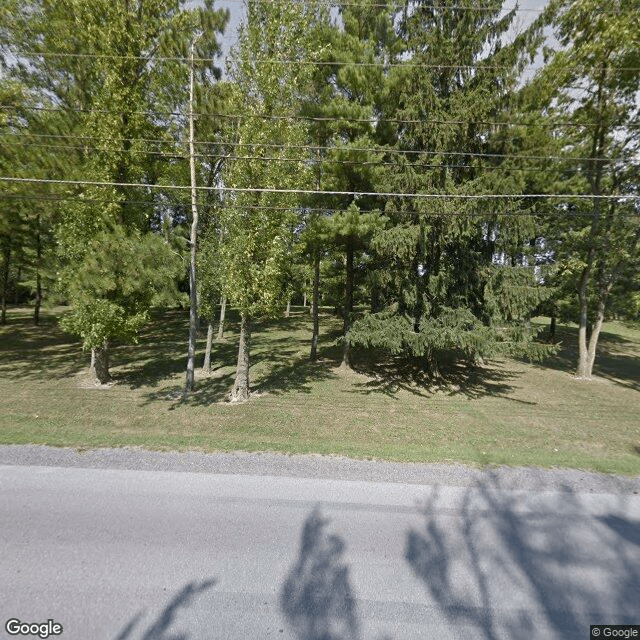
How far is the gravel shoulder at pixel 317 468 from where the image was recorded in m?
4.51

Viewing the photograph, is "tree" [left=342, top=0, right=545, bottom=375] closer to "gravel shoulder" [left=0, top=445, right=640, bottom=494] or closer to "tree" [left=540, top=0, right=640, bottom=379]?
"tree" [left=540, top=0, right=640, bottom=379]

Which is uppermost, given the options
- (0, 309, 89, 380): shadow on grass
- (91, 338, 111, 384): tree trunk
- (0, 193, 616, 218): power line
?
(0, 193, 616, 218): power line

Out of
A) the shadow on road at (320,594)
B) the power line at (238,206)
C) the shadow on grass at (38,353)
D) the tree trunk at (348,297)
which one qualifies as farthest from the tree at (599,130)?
the shadow on grass at (38,353)

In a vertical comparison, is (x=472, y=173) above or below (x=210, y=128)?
below

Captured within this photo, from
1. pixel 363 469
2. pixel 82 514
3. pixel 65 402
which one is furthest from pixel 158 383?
pixel 363 469

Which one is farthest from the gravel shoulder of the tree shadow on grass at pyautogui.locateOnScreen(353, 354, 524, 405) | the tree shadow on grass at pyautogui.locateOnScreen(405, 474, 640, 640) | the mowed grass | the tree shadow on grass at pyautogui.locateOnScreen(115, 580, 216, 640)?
the tree shadow on grass at pyautogui.locateOnScreen(353, 354, 524, 405)

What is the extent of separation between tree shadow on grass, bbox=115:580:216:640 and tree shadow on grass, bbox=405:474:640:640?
1.84 meters

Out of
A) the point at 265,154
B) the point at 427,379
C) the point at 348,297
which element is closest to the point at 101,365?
the point at 265,154

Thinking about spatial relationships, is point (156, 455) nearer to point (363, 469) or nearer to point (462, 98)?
point (363, 469)

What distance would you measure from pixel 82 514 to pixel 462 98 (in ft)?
36.8

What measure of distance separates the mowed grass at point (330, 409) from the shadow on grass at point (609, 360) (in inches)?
8.5

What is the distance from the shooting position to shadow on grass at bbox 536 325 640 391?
13811 mm

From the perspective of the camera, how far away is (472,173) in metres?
9.42

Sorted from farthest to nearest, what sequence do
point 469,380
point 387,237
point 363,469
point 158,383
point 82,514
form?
point 469,380
point 158,383
point 387,237
point 363,469
point 82,514
